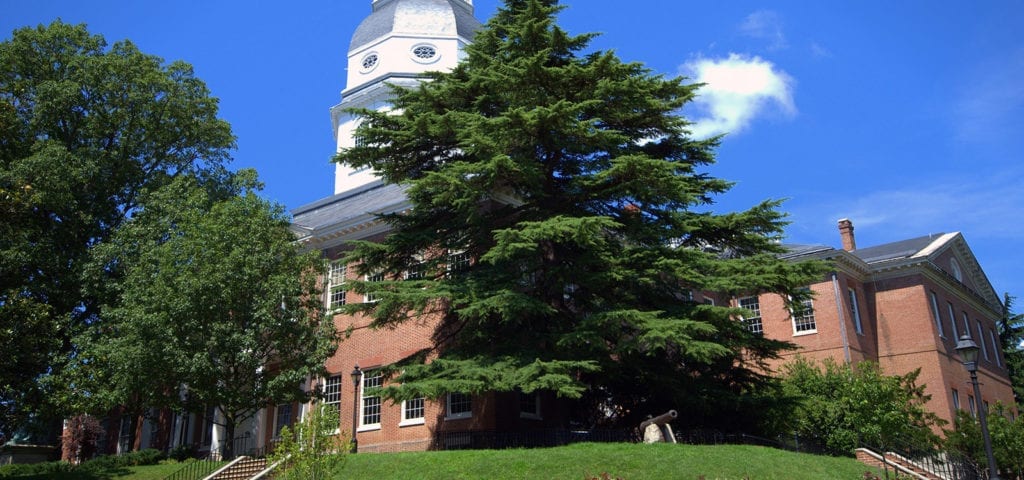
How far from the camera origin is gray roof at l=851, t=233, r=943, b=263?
37.3 metres

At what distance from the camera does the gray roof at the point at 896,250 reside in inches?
1468

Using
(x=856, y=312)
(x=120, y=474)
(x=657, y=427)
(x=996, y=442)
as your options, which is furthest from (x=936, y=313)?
(x=120, y=474)

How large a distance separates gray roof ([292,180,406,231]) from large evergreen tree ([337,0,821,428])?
823 cm

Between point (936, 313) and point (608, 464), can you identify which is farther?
point (936, 313)

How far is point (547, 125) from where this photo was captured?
20141mm

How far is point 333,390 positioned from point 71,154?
11321 mm

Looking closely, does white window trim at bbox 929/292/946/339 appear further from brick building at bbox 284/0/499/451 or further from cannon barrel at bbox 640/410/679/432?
cannon barrel at bbox 640/410/679/432

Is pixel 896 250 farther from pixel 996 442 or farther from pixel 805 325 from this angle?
pixel 996 442

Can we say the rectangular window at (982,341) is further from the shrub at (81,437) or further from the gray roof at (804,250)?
the shrub at (81,437)

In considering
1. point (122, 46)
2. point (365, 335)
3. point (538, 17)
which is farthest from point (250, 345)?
point (122, 46)

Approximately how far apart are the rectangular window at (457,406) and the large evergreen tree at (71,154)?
1168 centimetres

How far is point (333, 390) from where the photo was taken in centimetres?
2795

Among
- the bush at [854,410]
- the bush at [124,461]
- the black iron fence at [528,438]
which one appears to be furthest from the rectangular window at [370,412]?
the bush at [854,410]

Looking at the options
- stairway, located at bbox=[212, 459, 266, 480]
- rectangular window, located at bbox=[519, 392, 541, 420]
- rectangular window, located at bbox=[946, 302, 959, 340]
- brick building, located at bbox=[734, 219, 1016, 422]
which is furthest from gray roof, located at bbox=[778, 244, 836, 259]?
stairway, located at bbox=[212, 459, 266, 480]
